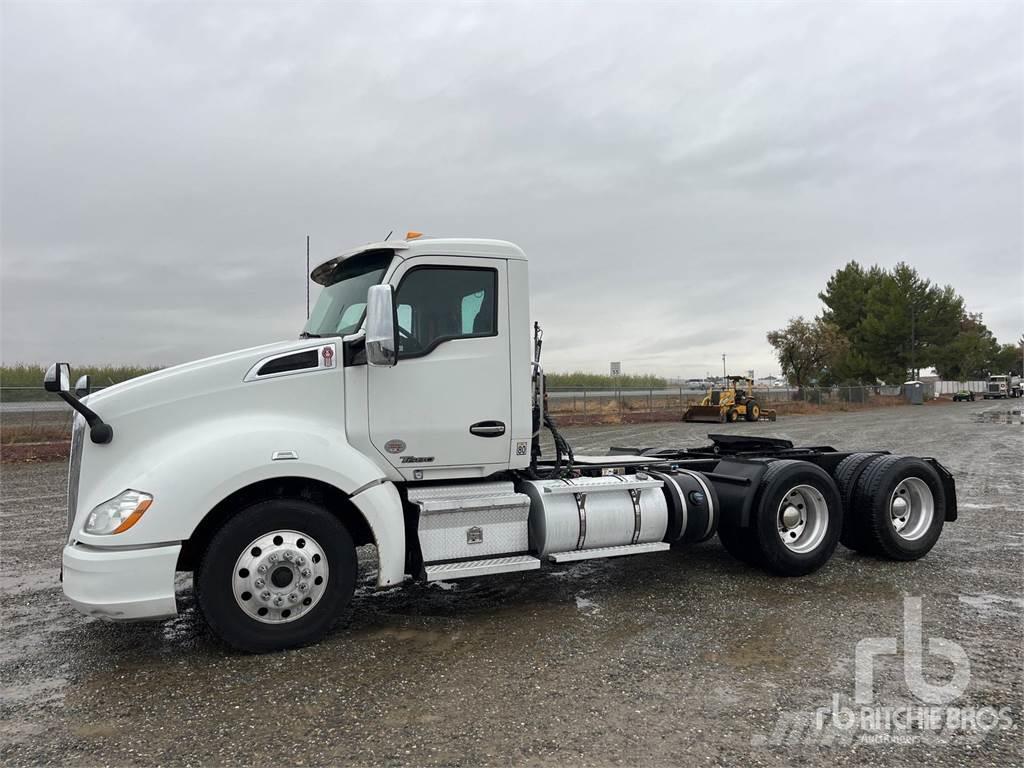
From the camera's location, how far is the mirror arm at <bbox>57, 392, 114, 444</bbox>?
414 cm

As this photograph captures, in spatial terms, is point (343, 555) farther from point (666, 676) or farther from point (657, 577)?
point (657, 577)

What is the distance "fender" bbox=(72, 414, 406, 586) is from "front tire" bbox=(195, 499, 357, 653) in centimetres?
22

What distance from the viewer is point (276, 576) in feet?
14.3

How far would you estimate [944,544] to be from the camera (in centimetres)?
739

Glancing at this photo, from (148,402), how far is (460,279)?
91.4 inches

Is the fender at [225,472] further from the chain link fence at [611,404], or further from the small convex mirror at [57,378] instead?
the chain link fence at [611,404]

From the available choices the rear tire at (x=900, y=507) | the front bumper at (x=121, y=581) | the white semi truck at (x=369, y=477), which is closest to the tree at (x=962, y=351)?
the rear tire at (x=900, y=507)

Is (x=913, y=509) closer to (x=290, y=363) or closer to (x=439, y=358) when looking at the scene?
(x=439, y=358)

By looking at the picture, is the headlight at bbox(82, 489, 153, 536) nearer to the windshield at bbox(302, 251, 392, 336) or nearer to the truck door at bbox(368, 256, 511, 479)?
the truck door at bbox(368, 256, 511, 479)

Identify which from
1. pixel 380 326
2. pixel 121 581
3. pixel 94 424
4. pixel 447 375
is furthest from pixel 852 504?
pixel 94 424

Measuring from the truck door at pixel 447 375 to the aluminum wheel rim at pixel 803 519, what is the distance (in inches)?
107

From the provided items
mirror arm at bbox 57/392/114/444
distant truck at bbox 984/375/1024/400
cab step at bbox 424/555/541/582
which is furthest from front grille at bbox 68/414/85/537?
distant truck at bbox 984/375/1024/400

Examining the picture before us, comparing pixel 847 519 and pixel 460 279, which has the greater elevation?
pixel 460 279

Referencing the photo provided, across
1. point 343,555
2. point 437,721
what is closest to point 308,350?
point 343,555
